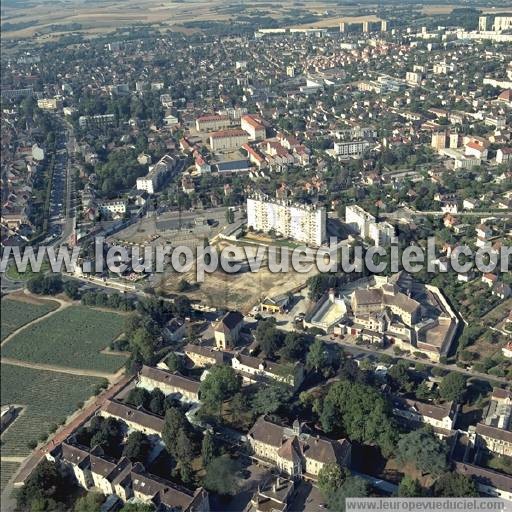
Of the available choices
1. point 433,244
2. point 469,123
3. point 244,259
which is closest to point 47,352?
point 244,259

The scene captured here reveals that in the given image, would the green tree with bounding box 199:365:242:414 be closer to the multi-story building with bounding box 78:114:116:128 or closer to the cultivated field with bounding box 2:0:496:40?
the multi-story building with bounding box 78:114:116:128

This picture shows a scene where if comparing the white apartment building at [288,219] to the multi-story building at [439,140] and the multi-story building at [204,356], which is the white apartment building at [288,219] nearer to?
the multi-story building at [204,356]

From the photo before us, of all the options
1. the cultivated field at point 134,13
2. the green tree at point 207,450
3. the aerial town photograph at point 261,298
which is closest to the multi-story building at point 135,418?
the aerial town photograph at point 261,298

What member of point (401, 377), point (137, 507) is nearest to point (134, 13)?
point (401, 377)

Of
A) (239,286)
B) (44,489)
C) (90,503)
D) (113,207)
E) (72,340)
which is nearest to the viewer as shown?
(90,503)

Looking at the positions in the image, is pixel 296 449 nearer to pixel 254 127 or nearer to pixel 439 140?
pixel 439 140

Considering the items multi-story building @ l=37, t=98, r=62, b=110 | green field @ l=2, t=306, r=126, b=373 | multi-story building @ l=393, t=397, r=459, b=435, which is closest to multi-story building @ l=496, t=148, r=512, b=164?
multi-story building @ l=393, t=397, r=459, b=435

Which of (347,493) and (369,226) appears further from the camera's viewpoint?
(369,226)
